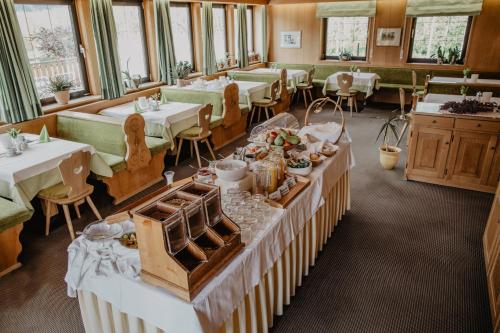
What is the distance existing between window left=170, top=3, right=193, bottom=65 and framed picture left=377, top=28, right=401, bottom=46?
419cm

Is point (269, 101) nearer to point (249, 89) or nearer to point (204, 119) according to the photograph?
point (249, 89)

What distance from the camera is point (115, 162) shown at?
389 cm

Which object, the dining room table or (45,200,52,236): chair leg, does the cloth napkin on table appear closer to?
the dining room table

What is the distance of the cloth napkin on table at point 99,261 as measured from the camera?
5.47ft

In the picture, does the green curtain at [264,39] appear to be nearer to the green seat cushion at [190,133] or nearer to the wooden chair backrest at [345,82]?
the wooden chair backrest at [345,82]

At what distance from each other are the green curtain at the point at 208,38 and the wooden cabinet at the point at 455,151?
454 cm

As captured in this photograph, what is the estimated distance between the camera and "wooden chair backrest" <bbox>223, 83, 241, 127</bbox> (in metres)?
5.46

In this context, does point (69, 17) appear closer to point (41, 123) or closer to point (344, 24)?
point (41, 123)

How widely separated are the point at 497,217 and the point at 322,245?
1.34 metres

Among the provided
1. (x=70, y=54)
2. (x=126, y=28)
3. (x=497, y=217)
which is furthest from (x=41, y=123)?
(x=497, y=217)

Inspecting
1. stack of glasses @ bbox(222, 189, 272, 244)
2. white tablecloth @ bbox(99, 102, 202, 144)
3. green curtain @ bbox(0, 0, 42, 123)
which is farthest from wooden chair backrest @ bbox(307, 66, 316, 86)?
stack of glasses @ bbox(222, 189, 272, 244)

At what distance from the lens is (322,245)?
3113 mm

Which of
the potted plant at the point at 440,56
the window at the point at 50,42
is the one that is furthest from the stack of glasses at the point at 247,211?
the potted plant at the point at 440,56

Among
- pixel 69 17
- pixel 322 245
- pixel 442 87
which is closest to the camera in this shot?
pixel 322 245
